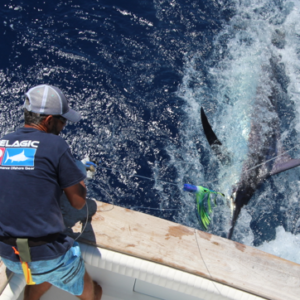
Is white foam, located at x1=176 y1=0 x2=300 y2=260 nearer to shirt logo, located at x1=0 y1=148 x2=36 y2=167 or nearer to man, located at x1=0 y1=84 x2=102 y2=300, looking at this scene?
man, located at x1=0 y1=84 x2=102 y2=300

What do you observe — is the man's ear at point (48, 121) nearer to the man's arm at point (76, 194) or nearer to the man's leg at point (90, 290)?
the man's arm at point (76, 194)

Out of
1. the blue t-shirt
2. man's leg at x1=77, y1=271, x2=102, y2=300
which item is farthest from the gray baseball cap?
man's leg at x1=77, y1=271, x2=102, y2=300

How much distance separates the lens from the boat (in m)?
2.21

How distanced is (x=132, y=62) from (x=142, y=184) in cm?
235

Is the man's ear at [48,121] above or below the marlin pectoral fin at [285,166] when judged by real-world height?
above

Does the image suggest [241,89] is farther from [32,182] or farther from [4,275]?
[4,275]

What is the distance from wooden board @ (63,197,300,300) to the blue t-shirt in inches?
24.9

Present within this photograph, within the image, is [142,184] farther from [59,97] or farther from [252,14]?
[252,14]

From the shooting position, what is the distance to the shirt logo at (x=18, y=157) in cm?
162

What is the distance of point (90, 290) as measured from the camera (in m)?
2.27

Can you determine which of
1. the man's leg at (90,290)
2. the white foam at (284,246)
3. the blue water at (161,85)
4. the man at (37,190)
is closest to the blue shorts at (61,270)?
the man at (37,190)

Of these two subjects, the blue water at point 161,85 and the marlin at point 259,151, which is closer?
the blue water at point 161,85

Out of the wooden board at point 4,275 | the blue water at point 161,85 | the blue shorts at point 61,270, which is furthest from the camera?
the blue water at point 161,85

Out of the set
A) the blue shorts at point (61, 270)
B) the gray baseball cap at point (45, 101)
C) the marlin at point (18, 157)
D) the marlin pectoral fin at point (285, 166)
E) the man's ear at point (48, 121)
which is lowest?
the blue shorts at point (61, 270)
